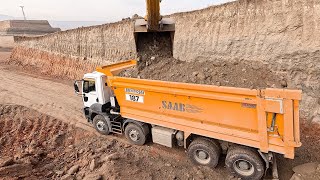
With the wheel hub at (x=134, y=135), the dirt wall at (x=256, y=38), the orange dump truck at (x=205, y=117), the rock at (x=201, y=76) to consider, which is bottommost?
the wheel hub at (x=134, y=135)

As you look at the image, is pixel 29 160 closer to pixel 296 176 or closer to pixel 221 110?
pixel 221 110

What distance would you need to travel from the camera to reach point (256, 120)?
551cm

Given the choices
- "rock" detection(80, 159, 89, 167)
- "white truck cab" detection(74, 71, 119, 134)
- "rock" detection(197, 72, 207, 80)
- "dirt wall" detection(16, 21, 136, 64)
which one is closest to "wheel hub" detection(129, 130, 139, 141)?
"white truck cab" detection(74, 71, 119, 134)

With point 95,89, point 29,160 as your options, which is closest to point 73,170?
point 29,160

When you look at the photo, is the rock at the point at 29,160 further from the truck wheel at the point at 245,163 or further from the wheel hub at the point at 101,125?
the truck wheel at the point at 245,163

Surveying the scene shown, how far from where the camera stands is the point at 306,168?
633cm

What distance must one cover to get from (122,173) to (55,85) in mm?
10635

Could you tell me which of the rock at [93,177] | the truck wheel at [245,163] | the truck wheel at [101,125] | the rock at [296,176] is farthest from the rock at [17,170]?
the rock at [296,176]

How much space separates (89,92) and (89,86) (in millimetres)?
231

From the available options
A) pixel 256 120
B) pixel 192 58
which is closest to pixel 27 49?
pixel 192 58

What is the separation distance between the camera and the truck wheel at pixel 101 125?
8.52 metres

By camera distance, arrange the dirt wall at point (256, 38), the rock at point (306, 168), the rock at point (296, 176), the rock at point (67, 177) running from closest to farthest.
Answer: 1. the rock at point (296, 176)
2. the rock at point (306, 168)
3. the rock at point (67, 177)
4. the dirt wall at point (256, 38)

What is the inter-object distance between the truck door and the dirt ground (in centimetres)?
130

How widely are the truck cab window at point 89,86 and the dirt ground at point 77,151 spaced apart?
5.48 feet
